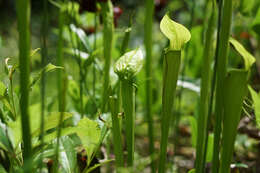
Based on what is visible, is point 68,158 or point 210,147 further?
point 210,147

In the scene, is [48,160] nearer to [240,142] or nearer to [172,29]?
[172,29]

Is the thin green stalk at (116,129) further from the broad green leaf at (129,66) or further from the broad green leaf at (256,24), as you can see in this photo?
the broad green leaf at (256,24)

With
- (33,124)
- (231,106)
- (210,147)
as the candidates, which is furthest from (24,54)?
(210,147)

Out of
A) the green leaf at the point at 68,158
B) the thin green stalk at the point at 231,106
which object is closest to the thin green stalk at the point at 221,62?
the thin green stalk at the point at 231,106

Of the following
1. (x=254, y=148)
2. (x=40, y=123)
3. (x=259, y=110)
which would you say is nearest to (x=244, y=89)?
(x=259, y=110)

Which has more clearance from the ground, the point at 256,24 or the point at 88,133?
the point at 256,24

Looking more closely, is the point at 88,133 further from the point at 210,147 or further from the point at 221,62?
the point at 210,147

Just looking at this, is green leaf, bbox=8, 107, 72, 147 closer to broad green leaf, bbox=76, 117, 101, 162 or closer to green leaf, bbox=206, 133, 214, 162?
broad green leaf, bbox=76, 117, 101, 162
